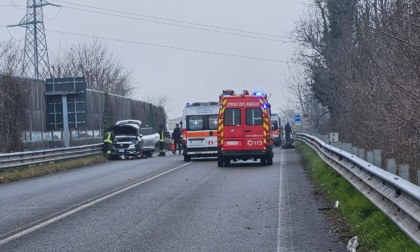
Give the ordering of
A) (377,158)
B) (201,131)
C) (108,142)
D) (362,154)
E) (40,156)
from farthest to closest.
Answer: (108,142), (201,131), (40,156), (362,154), (377,158)

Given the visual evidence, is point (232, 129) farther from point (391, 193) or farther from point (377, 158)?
point (391, 193)

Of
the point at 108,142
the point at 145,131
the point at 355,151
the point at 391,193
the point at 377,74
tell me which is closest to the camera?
the point at 391,193

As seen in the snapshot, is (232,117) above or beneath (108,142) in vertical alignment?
above

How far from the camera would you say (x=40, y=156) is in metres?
30.4

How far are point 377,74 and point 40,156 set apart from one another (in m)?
14.6

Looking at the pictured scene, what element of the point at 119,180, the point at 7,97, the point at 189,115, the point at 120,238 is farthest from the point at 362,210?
the point at 7,97

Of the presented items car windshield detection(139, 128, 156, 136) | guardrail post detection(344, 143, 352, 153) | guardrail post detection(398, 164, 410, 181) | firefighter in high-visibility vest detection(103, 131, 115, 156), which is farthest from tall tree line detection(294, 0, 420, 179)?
firefighter in high-visibility vest detection(103, 131, 115, 156)

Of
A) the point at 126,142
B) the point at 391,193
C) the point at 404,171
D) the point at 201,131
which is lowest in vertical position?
the point at 391,193

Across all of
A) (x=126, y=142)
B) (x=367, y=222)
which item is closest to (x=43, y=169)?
(x=126, y=142)

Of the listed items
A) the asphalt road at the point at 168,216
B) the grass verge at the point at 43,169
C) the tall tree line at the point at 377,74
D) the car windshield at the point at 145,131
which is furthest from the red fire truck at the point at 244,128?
the car windshield at the point at 145,131

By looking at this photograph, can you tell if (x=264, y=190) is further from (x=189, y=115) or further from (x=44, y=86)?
(x=44, y=86)

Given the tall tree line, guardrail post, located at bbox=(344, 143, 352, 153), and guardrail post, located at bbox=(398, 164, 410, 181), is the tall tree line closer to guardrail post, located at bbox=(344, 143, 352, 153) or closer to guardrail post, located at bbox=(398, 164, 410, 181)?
guardrail post, located at bbox=(344, 143, 352, 153)

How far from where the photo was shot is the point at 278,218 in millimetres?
12555

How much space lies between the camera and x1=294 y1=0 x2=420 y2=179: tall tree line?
13.9m
